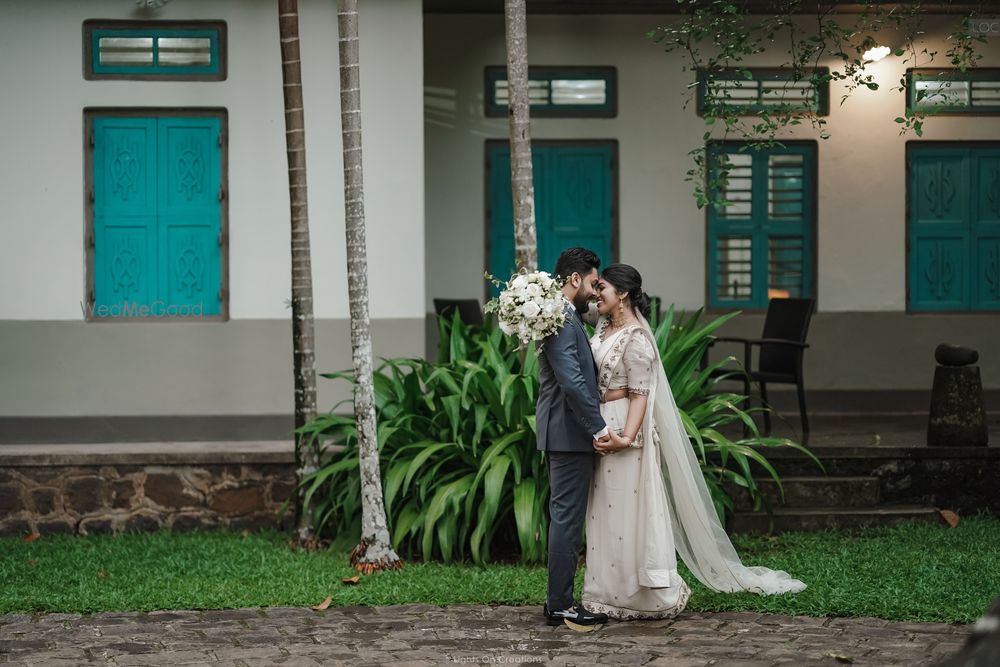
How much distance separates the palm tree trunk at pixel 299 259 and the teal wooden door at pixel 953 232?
5865mm

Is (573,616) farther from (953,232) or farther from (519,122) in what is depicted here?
(953,232)

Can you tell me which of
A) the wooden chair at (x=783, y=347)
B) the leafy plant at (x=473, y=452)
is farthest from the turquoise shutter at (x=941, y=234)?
the leafy plant at (x=473, y=452)

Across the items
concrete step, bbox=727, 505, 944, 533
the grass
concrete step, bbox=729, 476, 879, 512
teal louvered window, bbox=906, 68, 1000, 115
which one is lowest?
the grass

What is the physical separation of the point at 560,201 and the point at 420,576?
16.6 ft

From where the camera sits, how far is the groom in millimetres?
5340

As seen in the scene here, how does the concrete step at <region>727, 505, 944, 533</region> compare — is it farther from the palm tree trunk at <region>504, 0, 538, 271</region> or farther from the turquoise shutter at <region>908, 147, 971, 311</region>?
the turquoise shutter at <region>908, 147, 971, 311</region>

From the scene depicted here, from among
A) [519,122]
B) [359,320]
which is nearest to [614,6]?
[519,122]

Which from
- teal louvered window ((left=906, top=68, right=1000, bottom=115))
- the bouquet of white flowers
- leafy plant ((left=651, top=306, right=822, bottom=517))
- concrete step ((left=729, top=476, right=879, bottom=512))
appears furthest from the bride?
teal louvered window ((left=906, top=68, right=1000, bottom=115))

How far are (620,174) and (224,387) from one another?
3938 mm

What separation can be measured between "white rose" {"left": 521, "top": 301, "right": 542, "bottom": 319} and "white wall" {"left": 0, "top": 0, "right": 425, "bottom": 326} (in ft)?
12.3

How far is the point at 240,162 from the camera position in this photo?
8.96 m

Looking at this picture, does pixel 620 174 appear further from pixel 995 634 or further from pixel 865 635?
pixel 995 634

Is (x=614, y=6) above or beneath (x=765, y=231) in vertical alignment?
above

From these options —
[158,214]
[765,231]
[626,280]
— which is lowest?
[626,280]
